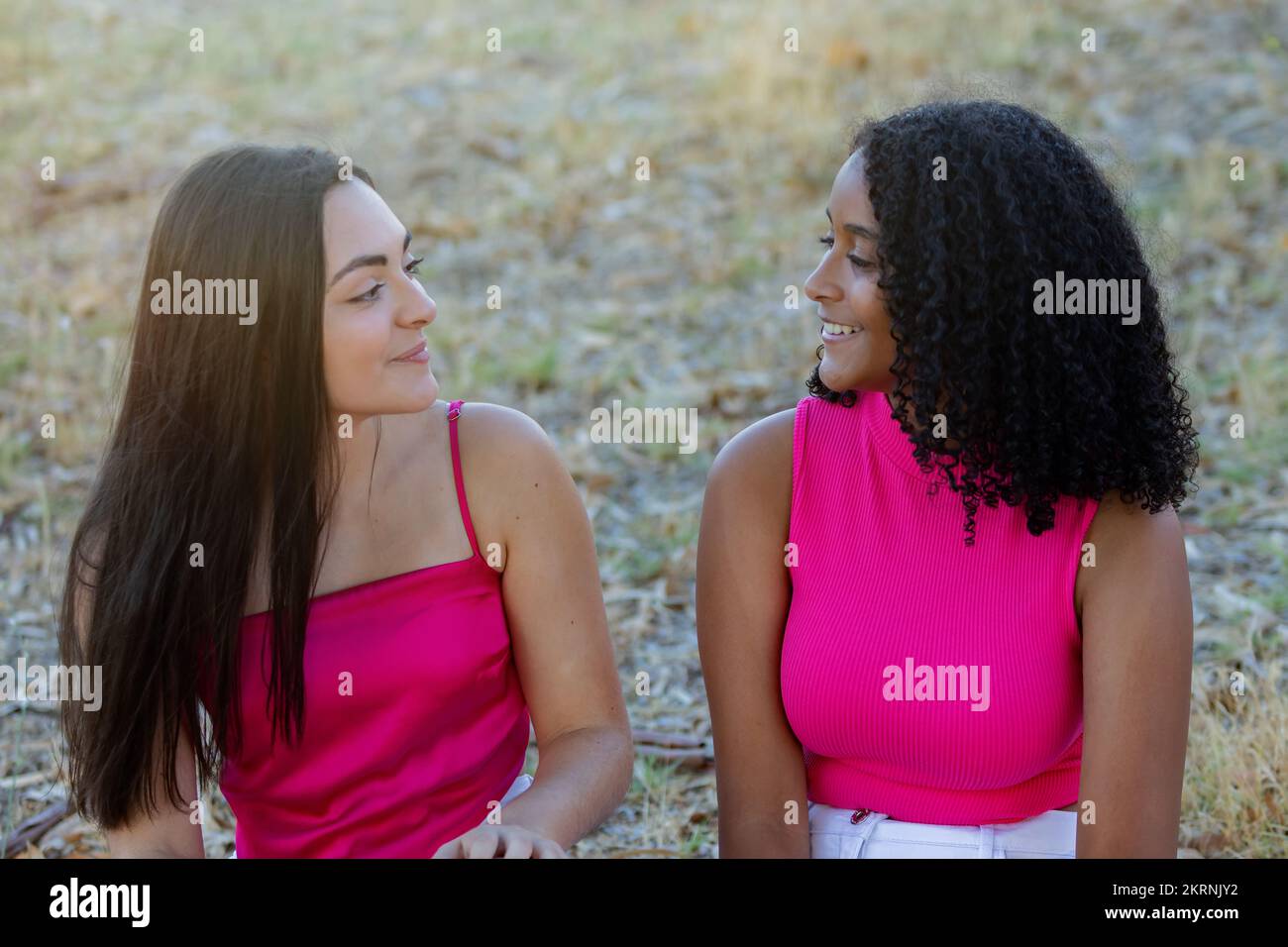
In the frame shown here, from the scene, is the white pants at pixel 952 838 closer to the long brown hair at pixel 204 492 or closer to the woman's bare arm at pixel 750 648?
the woman's bare arm at pixel 750 648

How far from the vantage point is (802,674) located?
2.52 metres

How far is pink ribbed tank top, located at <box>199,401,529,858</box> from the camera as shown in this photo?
2.55 m

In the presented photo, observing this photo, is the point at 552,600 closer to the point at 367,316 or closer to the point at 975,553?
the point at 367,316

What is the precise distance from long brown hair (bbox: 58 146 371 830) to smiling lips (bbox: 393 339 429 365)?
0.49 ft

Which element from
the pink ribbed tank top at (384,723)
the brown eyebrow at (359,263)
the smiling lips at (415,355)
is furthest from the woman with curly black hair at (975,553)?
the brown eyebrow at (359,263)

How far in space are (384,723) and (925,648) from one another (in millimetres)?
958

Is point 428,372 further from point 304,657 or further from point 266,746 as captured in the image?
point 266,746

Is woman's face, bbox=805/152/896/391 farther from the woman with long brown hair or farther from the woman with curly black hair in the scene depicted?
the woman with long brown hair

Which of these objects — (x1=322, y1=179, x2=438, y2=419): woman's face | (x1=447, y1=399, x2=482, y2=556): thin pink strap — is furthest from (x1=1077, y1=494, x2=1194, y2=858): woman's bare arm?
(x1=322, y1=179, x2=438, y2=419): woman's face

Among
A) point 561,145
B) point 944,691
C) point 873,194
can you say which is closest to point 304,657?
point 944,691

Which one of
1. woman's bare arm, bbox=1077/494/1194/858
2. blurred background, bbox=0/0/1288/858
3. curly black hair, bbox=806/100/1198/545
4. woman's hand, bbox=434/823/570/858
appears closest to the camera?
woman's hand, bbox=434/823/570/858

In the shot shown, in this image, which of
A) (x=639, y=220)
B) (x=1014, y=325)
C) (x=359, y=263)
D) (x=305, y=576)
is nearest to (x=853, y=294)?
(x=1014, y=325)

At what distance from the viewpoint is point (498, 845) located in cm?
224
